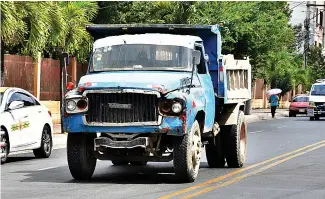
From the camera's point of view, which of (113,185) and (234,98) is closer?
(113,185)

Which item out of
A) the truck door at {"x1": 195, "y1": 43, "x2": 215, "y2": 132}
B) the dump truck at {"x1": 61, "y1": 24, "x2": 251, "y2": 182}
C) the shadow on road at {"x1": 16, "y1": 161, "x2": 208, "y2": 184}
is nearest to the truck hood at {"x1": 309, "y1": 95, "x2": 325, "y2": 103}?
the shadow on road at {"x1": 16, "y1": 161, "x2": 208, "y2": 184}

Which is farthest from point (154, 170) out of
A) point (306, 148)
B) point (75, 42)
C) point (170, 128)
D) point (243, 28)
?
point (243, 28)

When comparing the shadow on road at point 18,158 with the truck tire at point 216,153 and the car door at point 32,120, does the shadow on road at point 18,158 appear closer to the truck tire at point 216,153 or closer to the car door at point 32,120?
the car door at point 32,120

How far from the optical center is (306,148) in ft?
81.3

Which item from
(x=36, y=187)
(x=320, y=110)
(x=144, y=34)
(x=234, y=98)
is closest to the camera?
(x=36, y=187)

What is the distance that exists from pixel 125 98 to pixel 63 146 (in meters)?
11.4

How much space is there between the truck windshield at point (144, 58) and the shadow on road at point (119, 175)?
1.78m

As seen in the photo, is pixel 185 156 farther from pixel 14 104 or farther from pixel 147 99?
pixel 14 104

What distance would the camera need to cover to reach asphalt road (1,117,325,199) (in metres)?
13.2

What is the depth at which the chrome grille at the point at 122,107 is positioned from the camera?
47.5 feet

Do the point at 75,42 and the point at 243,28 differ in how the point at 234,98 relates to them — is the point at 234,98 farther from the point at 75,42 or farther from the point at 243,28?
the point at 243,28

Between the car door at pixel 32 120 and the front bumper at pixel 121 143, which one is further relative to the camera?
the car door at pixel 32 120

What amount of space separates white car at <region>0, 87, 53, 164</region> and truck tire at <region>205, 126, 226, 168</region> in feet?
12.7

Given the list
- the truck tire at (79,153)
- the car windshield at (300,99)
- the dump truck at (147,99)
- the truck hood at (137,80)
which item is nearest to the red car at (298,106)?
the car windshield at (300,99)
